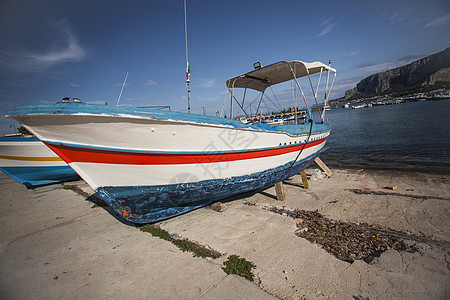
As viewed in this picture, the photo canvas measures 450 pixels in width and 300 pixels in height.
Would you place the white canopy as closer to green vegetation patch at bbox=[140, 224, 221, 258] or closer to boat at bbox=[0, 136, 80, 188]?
green vegetation patch at bbox=[140, 224, 221, 258]

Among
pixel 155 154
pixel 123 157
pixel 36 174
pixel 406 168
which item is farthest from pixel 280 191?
pixel 36 174

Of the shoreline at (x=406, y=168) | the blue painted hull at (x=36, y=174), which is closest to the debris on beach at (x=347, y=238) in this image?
the shoreline at (x=406, y=168)

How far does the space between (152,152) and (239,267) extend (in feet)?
7.63

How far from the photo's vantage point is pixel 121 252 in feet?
11.2

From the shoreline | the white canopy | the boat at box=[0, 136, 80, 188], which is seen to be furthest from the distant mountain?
the boat at box=[0, 136, 80, 188]

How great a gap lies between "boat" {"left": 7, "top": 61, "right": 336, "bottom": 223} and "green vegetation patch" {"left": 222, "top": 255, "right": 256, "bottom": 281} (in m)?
1.66

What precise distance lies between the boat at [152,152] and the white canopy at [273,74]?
258cm

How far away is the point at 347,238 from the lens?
11.7ft

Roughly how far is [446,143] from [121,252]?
62.8 feet

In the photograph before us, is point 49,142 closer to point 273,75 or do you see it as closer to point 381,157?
point 273,75

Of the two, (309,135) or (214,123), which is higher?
(214,123)

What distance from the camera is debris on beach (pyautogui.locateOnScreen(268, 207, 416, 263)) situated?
3167 mm

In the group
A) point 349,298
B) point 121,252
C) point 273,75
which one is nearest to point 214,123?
point 121,252

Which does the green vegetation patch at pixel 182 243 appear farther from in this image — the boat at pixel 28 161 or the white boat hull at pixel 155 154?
the boat at pixel 28 161
